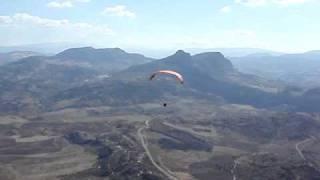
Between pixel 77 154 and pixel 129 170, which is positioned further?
pixel 77 154

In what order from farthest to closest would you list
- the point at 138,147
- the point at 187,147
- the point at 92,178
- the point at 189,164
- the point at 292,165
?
the point at 187,147
the point at 138,147
the point at 189,164
the point at 292,165
the point at 92,178

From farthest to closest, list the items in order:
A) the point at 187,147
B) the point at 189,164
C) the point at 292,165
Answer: the point at 187,147 < the point at 189,164 < the point at 292,165

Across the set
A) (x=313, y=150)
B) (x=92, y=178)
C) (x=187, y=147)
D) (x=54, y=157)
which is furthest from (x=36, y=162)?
(x=313, y=150)

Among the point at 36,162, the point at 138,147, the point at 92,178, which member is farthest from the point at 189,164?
the point at 36,162

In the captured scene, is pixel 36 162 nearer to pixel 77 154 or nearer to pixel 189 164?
pixel 77 154

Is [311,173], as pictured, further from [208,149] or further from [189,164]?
[208,149]

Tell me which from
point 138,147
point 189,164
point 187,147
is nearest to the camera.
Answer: point 189,164

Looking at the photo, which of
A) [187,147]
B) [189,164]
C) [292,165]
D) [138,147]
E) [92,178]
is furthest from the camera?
[187,147]

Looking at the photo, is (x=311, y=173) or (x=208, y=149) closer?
(x=311, y=173)

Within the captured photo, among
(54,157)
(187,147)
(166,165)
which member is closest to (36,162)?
(54,157)
